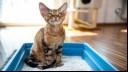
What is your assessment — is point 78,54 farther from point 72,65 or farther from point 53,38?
point 53,38

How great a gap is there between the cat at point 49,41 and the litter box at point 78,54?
0.29ft

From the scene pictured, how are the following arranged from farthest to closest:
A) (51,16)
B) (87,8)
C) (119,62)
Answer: (87,8) → (119,62) → (51,16)

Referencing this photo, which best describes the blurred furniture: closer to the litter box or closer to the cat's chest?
the litter box

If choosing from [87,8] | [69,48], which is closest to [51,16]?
[69,48]

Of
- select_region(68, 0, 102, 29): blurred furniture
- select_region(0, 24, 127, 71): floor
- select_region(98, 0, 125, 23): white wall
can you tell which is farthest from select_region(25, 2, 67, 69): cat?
select_region(98, 0, 125, 23): white wall

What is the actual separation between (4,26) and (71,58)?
1085 mm

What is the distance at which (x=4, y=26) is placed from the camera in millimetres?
2254

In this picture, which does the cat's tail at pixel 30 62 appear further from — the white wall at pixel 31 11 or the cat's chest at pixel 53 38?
the white wall at pixel 31 11

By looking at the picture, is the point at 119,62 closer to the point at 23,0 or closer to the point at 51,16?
the point at 51,16

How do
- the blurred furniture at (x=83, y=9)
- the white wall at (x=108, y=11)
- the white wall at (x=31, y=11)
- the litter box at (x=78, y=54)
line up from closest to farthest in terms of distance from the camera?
the litter box at (x=78, y=54) < the white wall at (x=31, y=11) < the blurred furniture at (x=83, y=9) < the white wall at (x=108, y=11)

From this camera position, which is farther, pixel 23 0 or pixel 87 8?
pixel 87 8

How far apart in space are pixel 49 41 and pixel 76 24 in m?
1.68

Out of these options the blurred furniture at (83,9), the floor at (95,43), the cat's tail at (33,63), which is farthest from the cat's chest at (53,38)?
the blurred furniture at (83,9)

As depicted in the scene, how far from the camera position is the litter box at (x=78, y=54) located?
3.57ft
